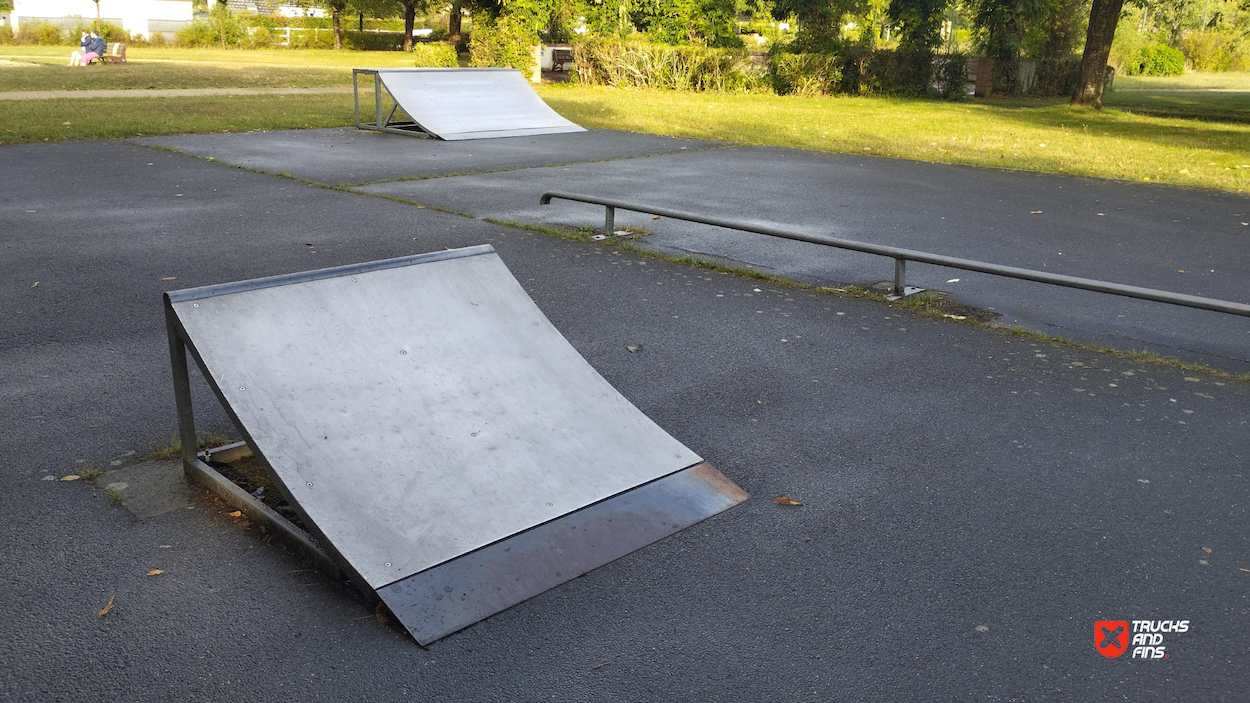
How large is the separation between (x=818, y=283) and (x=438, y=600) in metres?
4.93

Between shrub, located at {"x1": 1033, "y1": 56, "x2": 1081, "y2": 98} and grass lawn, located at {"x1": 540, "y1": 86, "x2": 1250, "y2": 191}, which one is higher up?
shrub, located at {"x1": 1033, "y1": 56, "x2": 1081, "y2": 98}

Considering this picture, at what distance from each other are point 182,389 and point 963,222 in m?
8.23

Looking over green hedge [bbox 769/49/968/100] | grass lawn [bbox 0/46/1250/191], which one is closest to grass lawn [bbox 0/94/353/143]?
grass lawn [bbox 0/46/1250/191]

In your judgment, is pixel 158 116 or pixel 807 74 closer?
pixel 158 116

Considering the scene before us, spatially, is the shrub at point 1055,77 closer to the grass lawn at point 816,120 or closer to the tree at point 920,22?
the grass lawn at point 816,120

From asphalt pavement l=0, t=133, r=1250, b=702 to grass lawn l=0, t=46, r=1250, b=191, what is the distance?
9.56 meters

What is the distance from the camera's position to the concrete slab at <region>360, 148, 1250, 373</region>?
22.4 feet

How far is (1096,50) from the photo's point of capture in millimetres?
24062

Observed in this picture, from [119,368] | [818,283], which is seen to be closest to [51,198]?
[119,368]

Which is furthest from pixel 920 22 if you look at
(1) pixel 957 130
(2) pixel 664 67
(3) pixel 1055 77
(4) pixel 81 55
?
(4) pixel 81 55

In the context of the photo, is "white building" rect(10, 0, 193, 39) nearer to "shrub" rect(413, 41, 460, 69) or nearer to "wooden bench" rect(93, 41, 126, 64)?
"wooden bench" rect(93, 41, 126, 64)

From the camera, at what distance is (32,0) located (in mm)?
60656

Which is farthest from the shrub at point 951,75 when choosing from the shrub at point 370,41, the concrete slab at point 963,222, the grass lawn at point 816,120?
the shrub at point 370,41

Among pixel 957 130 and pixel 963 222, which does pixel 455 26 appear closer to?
pixel 957 130
